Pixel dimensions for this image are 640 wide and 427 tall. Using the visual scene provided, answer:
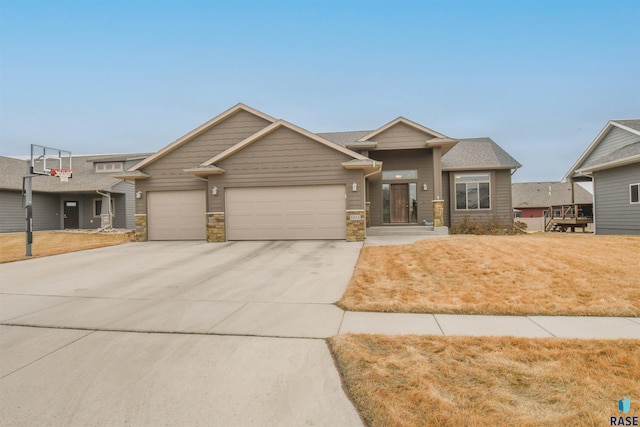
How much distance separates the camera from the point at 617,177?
49.0 feet

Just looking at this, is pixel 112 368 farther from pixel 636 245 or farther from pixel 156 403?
pixel 636 245

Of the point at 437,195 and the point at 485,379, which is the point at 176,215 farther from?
the point at 485,379

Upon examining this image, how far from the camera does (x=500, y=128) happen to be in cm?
5653

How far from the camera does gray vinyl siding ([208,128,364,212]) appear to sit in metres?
12.6

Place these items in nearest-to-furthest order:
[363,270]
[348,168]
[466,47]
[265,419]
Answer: [265,419] → [363,270] → [348,168] → [466,47]

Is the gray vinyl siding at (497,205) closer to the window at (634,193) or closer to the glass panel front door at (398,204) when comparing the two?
the glass panel front door at (398,204)

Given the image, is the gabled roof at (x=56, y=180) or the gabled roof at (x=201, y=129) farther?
the gabled roof at (x=56, y=180)

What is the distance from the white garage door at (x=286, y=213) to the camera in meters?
12.7

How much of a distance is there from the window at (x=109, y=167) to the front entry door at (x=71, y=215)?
9.81 ft

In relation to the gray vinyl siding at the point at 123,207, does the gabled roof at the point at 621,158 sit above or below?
above

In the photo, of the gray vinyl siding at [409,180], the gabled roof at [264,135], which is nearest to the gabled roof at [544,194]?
the gray vinyl siding at [409,180]

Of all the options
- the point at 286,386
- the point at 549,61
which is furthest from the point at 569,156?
the point at 286,386

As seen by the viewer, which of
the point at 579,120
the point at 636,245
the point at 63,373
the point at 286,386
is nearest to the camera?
the point at 286,386

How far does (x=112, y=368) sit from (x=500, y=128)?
6525cm
